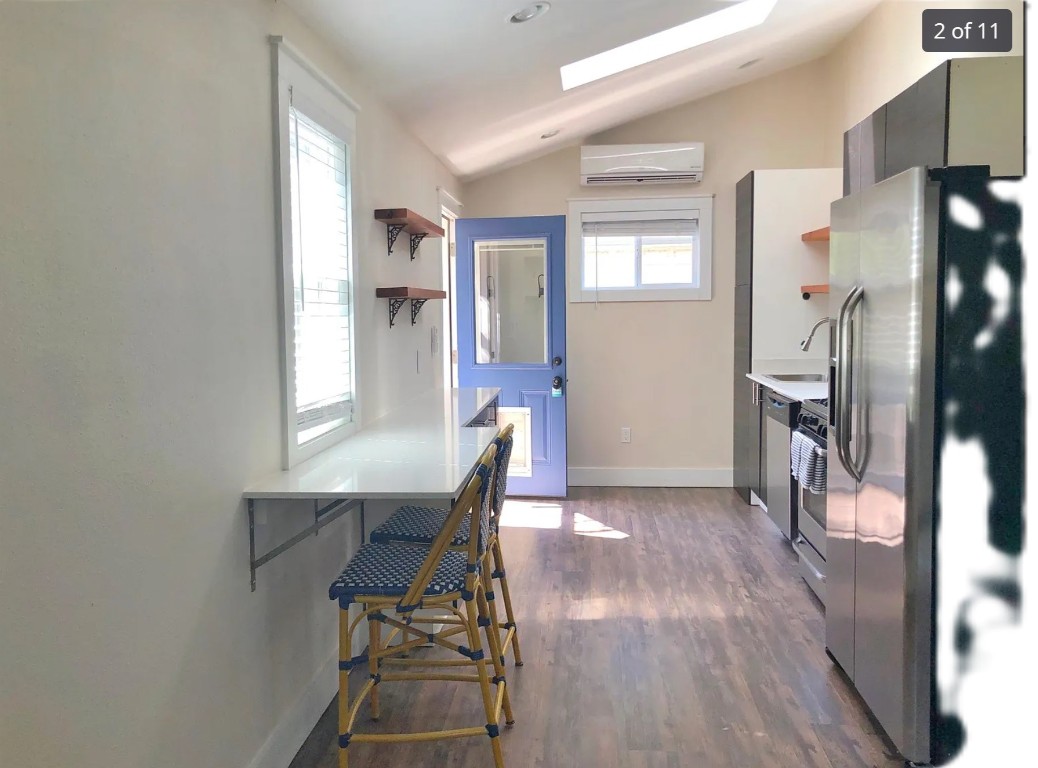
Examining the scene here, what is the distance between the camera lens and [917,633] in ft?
6.87

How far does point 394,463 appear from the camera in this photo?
2.37 metres

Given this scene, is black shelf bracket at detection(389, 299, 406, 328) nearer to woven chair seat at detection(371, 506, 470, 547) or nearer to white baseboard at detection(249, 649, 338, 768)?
woven chair seat at detection(371, 506, 470, 547)

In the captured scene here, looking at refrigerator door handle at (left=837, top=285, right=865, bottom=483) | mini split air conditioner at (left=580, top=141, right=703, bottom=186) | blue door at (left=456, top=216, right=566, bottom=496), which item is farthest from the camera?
mini split air conditioner at (left=580, top=141, right=703, bottom=186)

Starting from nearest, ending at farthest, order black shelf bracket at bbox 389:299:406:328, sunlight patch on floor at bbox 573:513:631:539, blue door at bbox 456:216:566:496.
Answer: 1. black shelf bracket at bbox 389:299:406:328
2. sunlight patch on floor at bbox 573:513:631:539
3. blue door at bbox 456:216:566:496

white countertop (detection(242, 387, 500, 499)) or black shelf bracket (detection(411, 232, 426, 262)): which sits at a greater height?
black shelf bracket (detection(411, 232, 426, 262))

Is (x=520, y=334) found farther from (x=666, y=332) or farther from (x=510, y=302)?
(x=666, y=332)

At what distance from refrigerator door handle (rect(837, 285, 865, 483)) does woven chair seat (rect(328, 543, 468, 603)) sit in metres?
1.26

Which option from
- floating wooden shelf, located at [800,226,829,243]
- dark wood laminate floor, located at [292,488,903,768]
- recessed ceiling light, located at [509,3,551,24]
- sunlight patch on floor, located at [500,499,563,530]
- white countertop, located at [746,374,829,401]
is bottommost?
dark wood laminate floor, located at [292,488,903,768]

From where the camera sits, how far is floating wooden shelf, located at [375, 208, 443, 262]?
10.6ft

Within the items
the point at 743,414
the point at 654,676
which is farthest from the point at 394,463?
the point at 743,414

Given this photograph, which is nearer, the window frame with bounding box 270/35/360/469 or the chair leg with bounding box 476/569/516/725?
the window frame with bounding box 270/35/360/469

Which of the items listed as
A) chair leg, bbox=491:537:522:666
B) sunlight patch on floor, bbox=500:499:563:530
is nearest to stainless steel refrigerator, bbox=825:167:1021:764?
chair leg, bbox=491:537:522:666

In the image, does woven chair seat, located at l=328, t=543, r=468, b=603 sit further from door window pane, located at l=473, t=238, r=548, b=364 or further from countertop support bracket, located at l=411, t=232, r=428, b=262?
door window pane, located at l=473, t=238, r=548, b=364

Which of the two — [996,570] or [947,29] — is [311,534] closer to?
[996,570]
